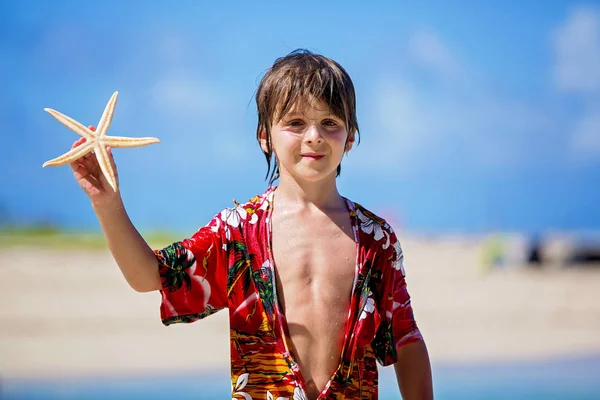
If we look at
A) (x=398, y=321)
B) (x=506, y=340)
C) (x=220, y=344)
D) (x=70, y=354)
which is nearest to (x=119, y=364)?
(x=70, y=354)

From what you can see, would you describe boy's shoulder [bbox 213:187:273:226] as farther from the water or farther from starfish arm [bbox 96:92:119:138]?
the water

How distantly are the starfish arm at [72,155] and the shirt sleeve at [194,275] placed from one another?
394 mm

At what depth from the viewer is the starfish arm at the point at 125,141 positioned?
2.63m

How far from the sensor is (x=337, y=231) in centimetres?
296

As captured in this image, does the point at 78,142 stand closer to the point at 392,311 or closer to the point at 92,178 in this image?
the point at 92,178

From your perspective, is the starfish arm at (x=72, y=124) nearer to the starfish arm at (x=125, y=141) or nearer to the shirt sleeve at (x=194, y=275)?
the starfish arm at (x=125, y=141)

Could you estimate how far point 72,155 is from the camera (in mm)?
2562

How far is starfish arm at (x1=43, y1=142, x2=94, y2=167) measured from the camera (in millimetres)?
2549

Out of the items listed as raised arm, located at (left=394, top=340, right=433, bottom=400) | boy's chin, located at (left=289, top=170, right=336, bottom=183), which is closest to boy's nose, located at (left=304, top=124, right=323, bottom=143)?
boy's chin, located at (left=289, top=170, right=336, bottom=183)

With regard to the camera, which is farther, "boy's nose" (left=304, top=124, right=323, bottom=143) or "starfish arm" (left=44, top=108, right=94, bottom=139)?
"boy's nose" (left=304, top=124, right=323, bottom=143)

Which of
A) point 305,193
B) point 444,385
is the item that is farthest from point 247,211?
point 444,385

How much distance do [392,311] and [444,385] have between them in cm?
768

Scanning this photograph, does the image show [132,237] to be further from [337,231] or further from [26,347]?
[26,347]

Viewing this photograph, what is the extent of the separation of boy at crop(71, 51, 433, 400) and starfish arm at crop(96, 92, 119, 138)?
0.24 ft
